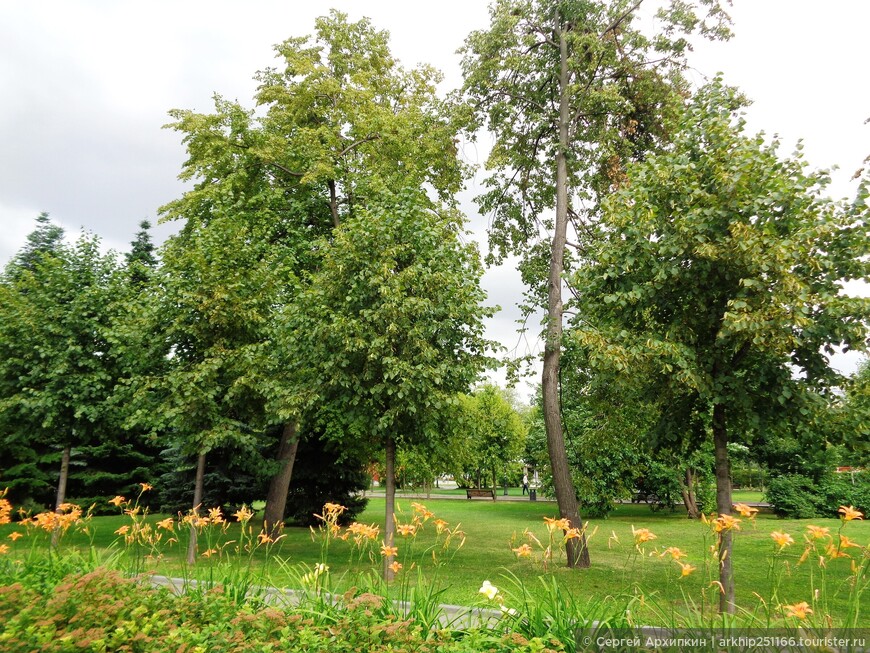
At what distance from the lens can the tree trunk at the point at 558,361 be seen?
10945mm

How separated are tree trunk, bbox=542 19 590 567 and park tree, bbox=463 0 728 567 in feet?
0.07

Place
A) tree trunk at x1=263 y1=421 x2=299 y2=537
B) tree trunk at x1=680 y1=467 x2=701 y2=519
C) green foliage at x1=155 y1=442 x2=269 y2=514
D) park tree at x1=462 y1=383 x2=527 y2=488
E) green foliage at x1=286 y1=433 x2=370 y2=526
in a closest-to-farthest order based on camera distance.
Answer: tree trunk at x1=263 y1=421 x2=299 y2=537 < green foliage at x1=155 y1=442 x2=269 y2=514 < green foliage at x1=286 y1=433 x2=370 y2=526 < tree trunk at x1=680 y1=467 x2=701 y2=519 < park tree at x1=462 y1=383 x2=527 y2=488

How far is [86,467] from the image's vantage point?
21.0m

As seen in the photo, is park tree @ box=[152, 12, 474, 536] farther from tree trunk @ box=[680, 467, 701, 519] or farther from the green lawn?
tree trunk @ box=[680, 467, 701, 519]

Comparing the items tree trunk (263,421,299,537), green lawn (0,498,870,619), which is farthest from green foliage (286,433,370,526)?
tree trunk (263,421,299,537)

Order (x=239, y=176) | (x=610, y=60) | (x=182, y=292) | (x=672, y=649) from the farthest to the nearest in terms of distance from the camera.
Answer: (x=239, y=176)
(x=610, y=60)
(x=182, y=292)
(x=672, y=649)

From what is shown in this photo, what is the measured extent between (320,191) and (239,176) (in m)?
2.31

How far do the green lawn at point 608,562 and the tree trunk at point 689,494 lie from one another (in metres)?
0.47

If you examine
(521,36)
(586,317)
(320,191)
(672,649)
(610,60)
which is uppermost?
(521,36)

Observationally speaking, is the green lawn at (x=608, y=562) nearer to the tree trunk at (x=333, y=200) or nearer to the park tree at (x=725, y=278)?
the park tree at (x=725, y=278)

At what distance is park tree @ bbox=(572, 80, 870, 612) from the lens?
638cm

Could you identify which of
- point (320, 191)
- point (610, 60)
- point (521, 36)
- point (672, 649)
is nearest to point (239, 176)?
point (320, 191)

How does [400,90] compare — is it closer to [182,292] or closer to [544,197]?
[544,197]

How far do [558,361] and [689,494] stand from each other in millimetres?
14228
